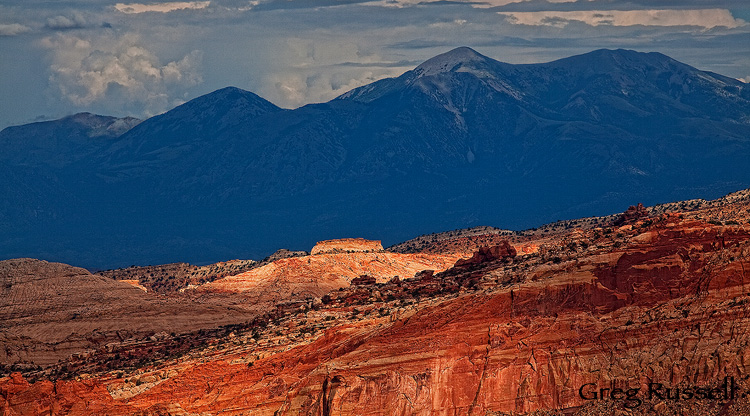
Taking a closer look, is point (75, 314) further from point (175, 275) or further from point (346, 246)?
point (175, 275)

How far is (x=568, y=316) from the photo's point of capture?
228 ft

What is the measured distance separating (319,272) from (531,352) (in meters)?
88.9

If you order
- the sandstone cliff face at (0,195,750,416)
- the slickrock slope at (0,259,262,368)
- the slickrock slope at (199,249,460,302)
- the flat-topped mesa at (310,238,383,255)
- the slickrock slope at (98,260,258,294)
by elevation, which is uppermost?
the sandstone cliff face at (0,195,750,416)

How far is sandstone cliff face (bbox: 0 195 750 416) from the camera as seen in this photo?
65.6m

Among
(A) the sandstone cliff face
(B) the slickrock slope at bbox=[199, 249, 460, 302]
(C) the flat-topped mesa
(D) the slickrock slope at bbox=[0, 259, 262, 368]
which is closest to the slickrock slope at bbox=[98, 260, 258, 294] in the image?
(C) the flat-topped mesa

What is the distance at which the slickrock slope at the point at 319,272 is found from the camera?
15000cm

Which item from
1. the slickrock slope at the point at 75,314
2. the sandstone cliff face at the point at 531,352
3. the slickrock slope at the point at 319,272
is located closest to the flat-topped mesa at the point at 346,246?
the slickrock slope at the point at 319,272

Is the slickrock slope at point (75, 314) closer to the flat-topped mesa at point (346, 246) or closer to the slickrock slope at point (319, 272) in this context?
the slickrock slope at point (319, 272)

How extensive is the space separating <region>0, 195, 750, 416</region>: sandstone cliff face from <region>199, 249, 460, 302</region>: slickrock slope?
7205 cm

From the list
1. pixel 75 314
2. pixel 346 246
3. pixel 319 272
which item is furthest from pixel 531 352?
pixel 346 246

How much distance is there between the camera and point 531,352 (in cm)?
6838

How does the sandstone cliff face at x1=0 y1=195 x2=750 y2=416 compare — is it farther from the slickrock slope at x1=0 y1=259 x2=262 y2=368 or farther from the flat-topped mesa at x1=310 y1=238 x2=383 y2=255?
the flat-topped mesa at x1=310 y1=238 x2=383 y2=255

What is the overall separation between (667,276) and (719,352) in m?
6.33

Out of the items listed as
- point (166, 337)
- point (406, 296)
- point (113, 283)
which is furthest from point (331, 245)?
point (406, 296)
